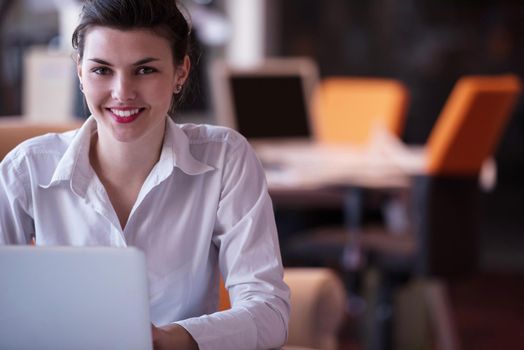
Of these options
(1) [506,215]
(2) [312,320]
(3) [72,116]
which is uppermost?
(3) [72,116]

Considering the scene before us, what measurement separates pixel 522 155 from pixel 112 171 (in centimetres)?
582

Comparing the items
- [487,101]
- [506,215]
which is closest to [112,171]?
[487,101]

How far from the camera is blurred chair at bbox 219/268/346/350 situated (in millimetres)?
2154

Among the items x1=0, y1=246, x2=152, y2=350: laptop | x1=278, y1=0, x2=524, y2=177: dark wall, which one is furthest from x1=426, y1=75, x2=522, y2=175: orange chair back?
x1=278, y1=0, x2=524, y2=177: dark wall

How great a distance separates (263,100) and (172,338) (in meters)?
3.12

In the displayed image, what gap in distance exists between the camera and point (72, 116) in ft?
11.7

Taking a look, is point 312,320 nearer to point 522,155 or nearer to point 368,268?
point 368,268

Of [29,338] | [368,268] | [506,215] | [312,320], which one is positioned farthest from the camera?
[506,215]

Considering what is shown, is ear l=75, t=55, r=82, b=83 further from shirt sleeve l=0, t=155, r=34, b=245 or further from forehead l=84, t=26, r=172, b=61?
shirt sleeve l=0, t=155, r=34, b=245

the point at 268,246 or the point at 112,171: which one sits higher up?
the point at 112,171

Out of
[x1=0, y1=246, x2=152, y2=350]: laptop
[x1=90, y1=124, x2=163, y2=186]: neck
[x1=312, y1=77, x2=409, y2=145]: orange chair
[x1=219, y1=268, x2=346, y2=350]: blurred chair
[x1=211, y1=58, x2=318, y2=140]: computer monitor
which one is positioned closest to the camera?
[x1=0, y1=246, x2=152, y2=350]: laptop

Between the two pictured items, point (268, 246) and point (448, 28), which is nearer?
point (268, 246)

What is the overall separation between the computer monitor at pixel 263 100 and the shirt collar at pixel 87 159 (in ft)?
8.68

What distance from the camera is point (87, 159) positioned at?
5.02 feet
